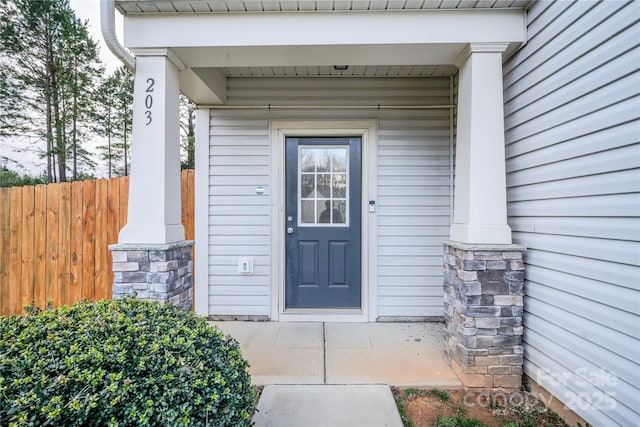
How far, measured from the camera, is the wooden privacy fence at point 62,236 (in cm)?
309

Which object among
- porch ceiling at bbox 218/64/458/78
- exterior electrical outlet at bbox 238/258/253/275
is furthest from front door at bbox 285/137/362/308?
porch ceiling at bbox 218/64/458/78

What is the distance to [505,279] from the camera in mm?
2109

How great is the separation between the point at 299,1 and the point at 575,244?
222 centimetres

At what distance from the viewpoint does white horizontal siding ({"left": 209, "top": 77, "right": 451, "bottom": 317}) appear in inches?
128

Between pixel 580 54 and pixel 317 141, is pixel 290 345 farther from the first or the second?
pixel 580 54

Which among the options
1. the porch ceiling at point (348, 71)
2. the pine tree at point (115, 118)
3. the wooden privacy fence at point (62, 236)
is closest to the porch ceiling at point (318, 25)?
the porch ceiling at point (348, 71)

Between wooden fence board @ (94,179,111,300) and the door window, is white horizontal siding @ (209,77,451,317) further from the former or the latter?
wooden fence board @ (94,179,111,300)

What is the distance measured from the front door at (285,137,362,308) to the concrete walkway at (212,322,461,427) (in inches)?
12.8

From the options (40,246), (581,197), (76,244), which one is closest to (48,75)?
(40,246)

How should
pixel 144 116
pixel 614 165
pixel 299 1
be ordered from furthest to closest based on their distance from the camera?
pixel 144 116 → pixel 299 1 → pixel 614 165

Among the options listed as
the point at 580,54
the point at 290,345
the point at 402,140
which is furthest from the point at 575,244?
the point at 290,345

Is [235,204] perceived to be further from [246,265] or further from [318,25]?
[318,25]

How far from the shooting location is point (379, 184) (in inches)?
128

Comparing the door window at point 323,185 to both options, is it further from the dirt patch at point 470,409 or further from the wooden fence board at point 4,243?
the wooden fence board at point 4,243
